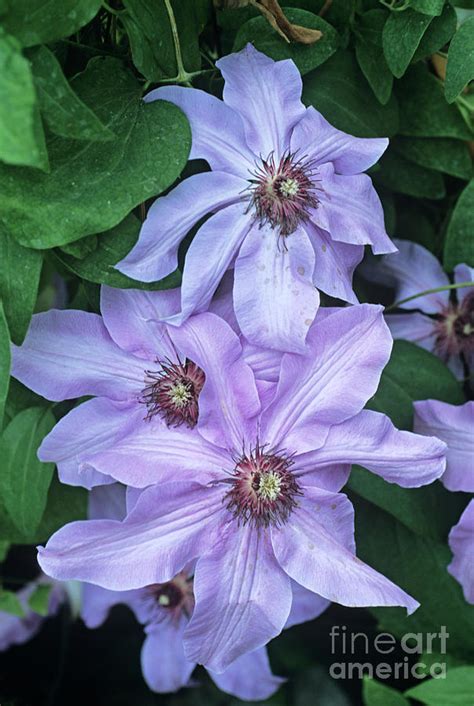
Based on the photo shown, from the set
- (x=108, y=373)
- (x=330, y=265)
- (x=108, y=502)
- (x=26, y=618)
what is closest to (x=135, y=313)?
(x=108, y=373)

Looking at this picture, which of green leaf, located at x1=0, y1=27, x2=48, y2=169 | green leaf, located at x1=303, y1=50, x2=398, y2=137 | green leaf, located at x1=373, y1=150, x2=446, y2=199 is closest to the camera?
green leaf, located at x1=0, y1=27, x2=48, y2=169

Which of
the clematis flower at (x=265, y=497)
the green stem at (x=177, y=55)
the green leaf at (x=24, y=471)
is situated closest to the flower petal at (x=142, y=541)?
the clematis flower at (x=265, y=497)

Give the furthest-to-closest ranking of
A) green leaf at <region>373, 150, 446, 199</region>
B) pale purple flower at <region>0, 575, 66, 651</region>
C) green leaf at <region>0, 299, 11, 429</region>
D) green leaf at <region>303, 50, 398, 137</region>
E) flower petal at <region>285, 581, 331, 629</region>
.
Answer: pale purple flower at <region>0, 575, 66, 651</region> → flower petal at <region>285, 581, 331, 629</region> → green leaf at <region>373, 150, 446, 199</region> → green leaf at <region>303, 50, 398, 137</region> → green leaf at <region>0, 299, 11, 429</region>

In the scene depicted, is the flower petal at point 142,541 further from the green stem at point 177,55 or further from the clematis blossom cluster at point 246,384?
the green stem at point 177,55

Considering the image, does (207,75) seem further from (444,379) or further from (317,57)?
(444,379)

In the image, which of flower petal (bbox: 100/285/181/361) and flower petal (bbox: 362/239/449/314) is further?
flower petal (bbox: 362/239/449/314)

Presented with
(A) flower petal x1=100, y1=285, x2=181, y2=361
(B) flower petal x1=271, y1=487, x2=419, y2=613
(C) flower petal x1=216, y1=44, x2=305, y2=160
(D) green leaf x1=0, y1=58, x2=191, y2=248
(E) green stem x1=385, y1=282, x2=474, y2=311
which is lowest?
(B) flower petal x1=271, y1=487, x2=419, y2=613

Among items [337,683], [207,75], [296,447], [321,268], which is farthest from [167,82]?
[337,683]

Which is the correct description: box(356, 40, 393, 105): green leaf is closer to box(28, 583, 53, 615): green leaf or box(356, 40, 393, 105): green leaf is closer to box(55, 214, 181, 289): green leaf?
box(55, 214, 181, 289): green leaf

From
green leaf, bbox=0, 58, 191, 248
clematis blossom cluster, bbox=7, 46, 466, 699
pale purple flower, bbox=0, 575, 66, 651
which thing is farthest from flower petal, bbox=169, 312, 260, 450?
pale purple flower, bbox=0, 575, 66, 651
